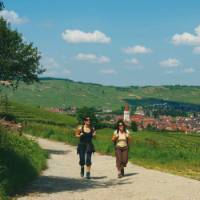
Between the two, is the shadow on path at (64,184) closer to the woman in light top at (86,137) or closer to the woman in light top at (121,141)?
the woman in light top at (86,137)

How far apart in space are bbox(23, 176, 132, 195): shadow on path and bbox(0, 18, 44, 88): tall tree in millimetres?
19539

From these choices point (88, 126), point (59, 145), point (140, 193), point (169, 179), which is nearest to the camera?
point (140, 193)

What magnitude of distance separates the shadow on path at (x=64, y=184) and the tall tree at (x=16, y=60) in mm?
19539

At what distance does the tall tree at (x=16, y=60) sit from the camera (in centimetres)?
4181

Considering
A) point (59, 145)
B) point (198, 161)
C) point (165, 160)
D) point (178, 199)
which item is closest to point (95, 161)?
point (165, 160)

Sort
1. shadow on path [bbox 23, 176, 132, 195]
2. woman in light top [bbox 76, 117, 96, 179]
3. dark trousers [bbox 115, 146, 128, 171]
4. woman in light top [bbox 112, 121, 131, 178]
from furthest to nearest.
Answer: woman in light top [bbox 112, 121, 131, 178], dark trousers [bbox 115, 146, 128, 171], woman in light top [bbox 76, 117, 96, 179], shadow on path [bbox 23, 176, 132, 195]

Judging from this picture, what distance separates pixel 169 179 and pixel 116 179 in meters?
2.03

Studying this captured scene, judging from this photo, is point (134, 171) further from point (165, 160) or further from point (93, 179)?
point (165, 160)

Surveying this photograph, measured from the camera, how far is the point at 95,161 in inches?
1254

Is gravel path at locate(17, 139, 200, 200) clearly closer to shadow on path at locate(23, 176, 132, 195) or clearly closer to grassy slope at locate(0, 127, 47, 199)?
shadow on path at locate(23, 176, 132, 195)

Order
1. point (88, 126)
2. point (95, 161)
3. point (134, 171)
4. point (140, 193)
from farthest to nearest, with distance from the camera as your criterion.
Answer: point (95, 161) < point (134, 171) < point (88, 126) < point (140, 193)

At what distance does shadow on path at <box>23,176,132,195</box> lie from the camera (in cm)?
1833

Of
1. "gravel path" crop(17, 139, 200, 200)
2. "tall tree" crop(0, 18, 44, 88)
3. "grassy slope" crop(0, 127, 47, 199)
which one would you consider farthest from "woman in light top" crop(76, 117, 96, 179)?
"tall tree" crop(0, 18, 44, 88)

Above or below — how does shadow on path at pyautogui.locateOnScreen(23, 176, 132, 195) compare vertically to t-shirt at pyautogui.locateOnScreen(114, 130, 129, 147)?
below
